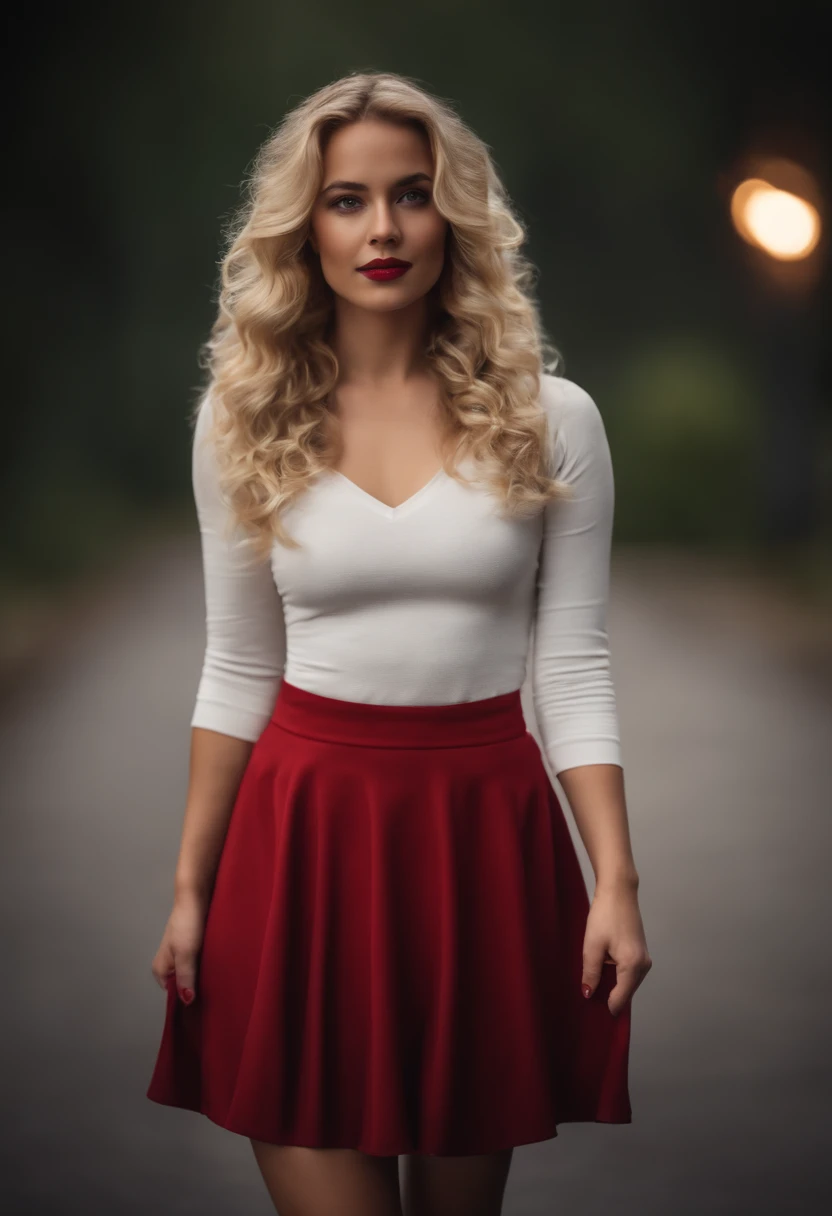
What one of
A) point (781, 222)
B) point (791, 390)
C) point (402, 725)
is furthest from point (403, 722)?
point (791, 390)

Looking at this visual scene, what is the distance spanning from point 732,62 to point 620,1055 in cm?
1025

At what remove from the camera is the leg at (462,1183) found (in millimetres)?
1517

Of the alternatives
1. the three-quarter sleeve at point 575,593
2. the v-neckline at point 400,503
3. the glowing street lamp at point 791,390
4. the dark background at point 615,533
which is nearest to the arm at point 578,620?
the three-quarter sleeve at point 575,593

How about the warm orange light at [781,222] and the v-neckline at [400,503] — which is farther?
the warm orange light at [781,222]

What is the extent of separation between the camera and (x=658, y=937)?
12.2 feet

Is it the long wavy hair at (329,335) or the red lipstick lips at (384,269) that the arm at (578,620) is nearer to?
the long wavy hair at (329,335)

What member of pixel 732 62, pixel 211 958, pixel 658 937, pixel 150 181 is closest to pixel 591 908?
pixel 211 958

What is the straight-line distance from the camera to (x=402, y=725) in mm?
1450

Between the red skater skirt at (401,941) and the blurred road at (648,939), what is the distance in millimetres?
1125

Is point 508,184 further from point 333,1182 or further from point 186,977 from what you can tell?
point 333,1182

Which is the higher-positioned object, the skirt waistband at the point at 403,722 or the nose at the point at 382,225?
the nose at the point at 382,225

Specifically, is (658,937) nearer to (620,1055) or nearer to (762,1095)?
(762,1095)

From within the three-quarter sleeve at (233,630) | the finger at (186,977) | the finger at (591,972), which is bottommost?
the finger at (186,977)

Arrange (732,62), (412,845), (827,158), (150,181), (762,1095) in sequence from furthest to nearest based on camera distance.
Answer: (150,181)
(732,62)
(827,158)
(762,1095)
(412,845)
